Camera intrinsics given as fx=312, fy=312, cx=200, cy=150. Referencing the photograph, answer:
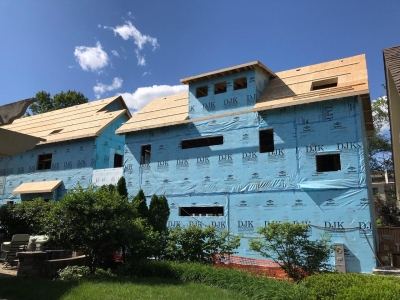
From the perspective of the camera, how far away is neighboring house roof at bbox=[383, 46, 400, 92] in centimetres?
640

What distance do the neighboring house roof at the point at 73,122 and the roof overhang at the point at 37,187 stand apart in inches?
117

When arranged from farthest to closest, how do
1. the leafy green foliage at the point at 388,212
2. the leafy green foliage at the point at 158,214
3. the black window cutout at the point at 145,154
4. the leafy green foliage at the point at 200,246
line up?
1. the leafy green foliage at the point at 388,212
2. the black window cutout at the point at 145,154
3. the leafy green foliage at the point at 158,214
4. the leafy green foliage at the point at 200,246

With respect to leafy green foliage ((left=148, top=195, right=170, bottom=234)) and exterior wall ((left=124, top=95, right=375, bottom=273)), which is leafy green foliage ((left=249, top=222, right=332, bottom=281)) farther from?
leafy green foliage ((left=148, top=195, right=170, bottom=234))

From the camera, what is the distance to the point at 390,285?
5484mm

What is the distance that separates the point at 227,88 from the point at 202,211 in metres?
6.85

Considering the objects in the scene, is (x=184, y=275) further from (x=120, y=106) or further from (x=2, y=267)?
(x=120, y=106)

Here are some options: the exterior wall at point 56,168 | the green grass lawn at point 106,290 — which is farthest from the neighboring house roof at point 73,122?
the green grass lawn at point 106,290

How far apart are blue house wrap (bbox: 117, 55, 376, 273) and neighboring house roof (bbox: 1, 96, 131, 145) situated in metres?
3.69

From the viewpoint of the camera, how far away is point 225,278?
8.28 m

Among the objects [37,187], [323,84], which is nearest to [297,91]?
[323,84]

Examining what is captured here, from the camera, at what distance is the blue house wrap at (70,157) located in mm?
21203

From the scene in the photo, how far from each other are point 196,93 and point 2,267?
12.4m

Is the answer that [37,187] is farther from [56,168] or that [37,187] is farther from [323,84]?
[323,84]

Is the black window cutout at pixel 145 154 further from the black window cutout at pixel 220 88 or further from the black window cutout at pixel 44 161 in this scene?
the black window cutout at pixel 44 161
